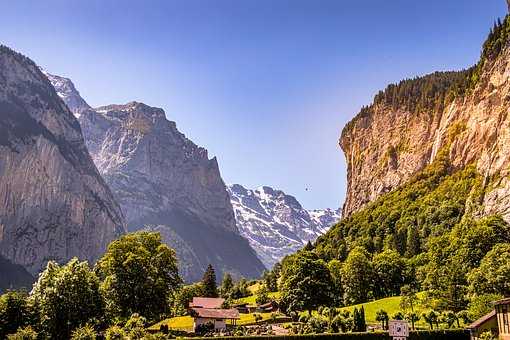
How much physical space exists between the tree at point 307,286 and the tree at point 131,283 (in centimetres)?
2628

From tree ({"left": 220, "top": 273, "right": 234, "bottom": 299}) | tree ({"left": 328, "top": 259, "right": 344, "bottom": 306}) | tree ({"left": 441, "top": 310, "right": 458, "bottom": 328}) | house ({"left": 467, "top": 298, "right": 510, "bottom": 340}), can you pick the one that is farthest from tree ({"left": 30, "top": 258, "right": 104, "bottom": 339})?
tree ({"left": 220, "top": 273, "right": 234, "bottom": 299})

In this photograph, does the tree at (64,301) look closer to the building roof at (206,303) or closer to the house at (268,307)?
the building roof at (206,303)

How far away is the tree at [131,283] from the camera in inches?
3108

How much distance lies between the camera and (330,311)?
83.9 metres

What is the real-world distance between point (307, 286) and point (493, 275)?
32.3 meters

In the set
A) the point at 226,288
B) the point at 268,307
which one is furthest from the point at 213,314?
the point at 226,288

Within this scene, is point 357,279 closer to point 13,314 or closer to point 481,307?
point 481,307

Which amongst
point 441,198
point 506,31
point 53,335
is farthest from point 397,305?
point 506,31

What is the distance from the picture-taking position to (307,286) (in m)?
99.4

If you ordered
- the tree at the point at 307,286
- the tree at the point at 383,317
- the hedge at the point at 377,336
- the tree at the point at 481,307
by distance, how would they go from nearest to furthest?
the hedge at the point at 377,336 → the tree at the point at 481,307 → the tree at the point at 383,317 → the tree at the point at 307,286

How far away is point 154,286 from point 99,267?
984cm

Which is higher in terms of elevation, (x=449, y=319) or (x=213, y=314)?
(x=213, y=314)

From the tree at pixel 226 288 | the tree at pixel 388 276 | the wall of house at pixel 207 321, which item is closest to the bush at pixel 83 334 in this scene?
the wall of house at pixel 207 321

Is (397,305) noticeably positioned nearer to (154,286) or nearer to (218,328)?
(218,328)
